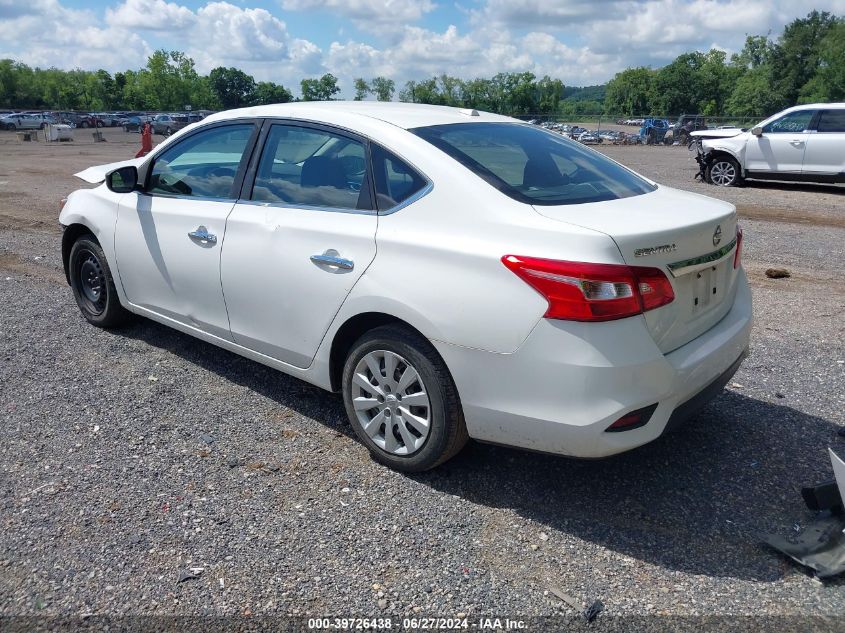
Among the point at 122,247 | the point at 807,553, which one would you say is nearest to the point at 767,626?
the point at 807,553

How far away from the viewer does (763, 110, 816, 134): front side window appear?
584 inches

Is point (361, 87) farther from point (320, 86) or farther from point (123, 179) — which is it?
point (123, 179)

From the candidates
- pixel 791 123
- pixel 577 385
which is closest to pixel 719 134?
pixel 791 123

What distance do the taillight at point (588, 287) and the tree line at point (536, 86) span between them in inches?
3018

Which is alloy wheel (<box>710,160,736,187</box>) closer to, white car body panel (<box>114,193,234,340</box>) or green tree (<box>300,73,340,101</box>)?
white car body panel (<box>114,193,234,340</box>)

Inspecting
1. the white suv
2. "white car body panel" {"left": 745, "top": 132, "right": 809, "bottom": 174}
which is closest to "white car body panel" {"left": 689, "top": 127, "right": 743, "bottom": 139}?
the white suv

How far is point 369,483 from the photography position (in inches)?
139

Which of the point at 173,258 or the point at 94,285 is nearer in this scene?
the point at 173,258

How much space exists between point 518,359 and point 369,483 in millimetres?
1089

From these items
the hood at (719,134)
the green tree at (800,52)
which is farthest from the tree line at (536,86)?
the hood at (719,134)

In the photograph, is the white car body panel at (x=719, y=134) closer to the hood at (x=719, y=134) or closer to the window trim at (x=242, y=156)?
the hood at (x=719, y=134)

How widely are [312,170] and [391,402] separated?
1354 millimetres

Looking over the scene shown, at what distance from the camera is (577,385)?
2.85 metres

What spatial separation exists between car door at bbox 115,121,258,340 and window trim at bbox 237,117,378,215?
63mm
